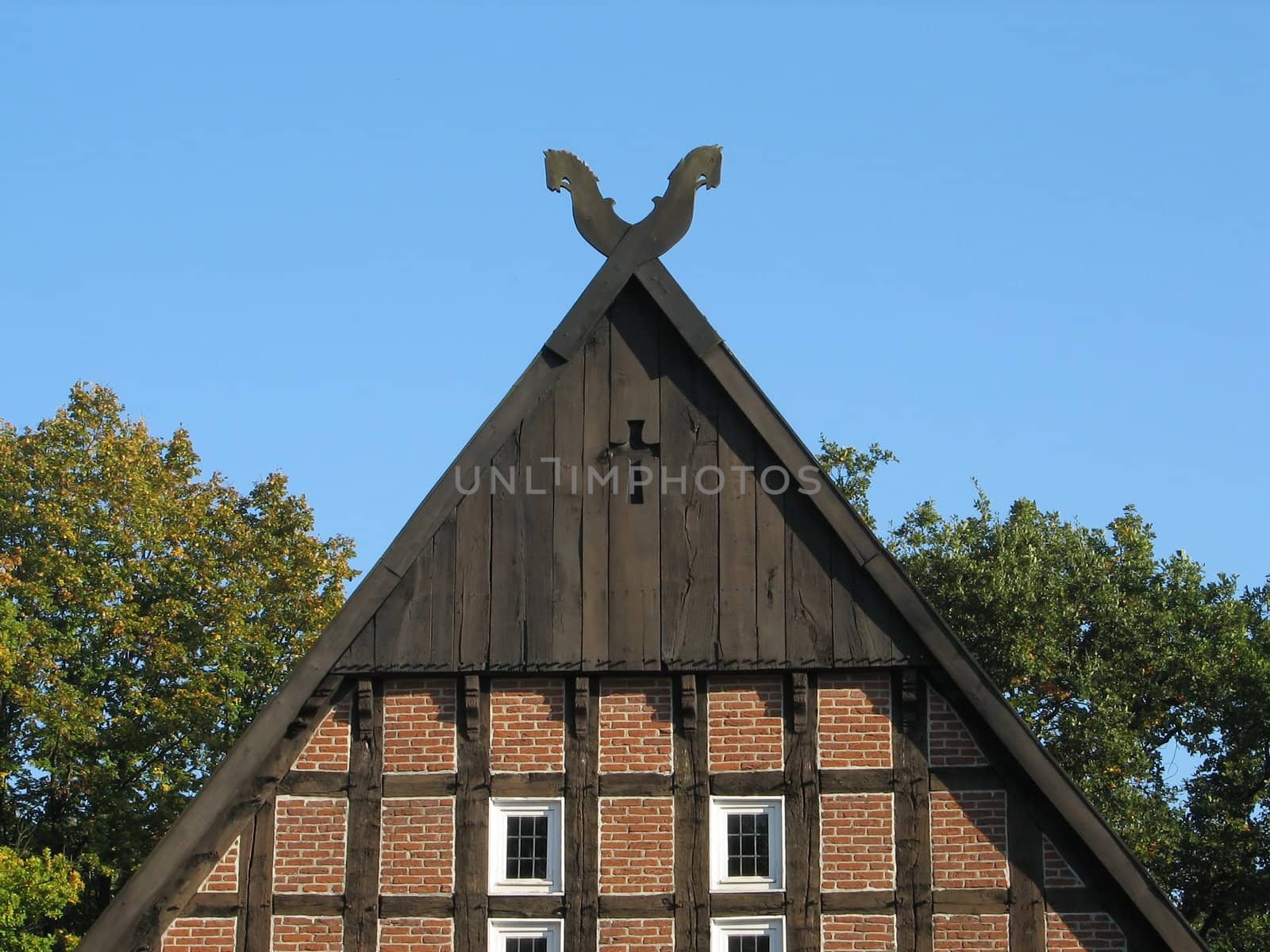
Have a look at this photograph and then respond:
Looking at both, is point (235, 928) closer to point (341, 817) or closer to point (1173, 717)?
point (341, 817)

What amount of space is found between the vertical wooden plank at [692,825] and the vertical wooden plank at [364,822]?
2695 mm

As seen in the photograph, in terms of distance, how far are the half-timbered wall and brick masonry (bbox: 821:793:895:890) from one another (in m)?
0.02

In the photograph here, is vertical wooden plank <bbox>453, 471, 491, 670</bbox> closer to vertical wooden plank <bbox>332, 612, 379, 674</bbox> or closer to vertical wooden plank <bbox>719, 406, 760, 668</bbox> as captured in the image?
vertical wooden plank <bbox>332, 612, 379, 674</bbox>

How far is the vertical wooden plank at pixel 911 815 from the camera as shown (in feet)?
52.1

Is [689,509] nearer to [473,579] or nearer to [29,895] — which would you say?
[473,579]

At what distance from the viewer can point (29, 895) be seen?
32531 mm

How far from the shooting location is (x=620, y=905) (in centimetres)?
1609

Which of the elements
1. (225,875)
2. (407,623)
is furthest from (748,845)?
(225,875)

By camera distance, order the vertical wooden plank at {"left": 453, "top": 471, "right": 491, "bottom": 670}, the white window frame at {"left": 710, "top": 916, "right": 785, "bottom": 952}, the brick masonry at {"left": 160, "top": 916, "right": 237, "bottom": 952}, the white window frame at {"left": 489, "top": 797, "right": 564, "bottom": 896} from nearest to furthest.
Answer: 1. the white window frame at {"left": 710, "top": 916, "right": 785, "bottom": 952}
2. the brick masonry at {"left": 160, "top": 916, "right": 237, "bottom": 952}
3. the white window frame at {"left": 489, "top": 797, "right": 564, "bottom": 896}
4. the vertical wooden plank at {"left": 453, "top": 471, "right": 491, "bottom": 670}

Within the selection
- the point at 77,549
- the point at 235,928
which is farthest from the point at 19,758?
the point at 235,928

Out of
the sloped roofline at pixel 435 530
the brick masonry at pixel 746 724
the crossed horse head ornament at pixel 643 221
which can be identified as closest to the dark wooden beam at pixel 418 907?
the sloped roofline at pixel 435 530

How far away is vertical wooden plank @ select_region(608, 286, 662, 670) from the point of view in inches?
658

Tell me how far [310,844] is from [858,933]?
4.95m

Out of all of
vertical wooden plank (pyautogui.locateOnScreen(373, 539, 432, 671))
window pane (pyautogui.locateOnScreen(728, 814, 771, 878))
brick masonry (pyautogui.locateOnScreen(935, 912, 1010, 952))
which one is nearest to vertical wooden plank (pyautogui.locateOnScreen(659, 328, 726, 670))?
window pane (pyautogui.locateOnScreen(728, 814, 771, 878))
